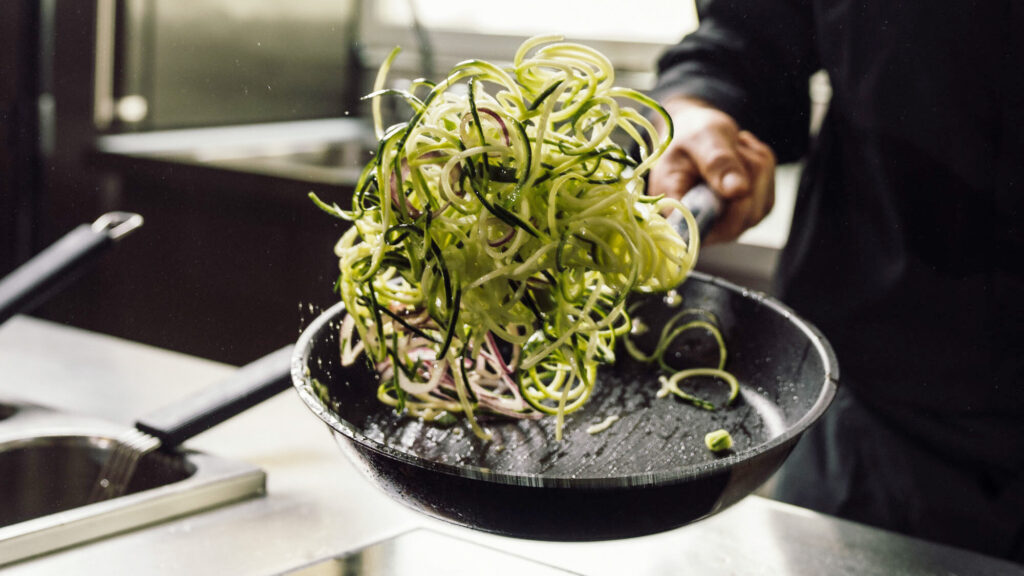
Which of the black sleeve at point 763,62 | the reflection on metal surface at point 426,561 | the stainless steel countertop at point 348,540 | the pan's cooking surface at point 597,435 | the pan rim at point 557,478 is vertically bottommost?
the stainless steel countertop at point 348,540

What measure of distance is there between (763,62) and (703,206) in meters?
0.38

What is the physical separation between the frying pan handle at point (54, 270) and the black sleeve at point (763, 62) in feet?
2.10

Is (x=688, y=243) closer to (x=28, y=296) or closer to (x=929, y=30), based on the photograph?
(x=929, y=30)

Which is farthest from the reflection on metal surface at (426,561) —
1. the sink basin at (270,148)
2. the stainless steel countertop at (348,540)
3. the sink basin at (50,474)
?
the sink basin at (270,148)

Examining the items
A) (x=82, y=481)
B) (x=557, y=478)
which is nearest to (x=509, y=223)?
(x=557, y=478)

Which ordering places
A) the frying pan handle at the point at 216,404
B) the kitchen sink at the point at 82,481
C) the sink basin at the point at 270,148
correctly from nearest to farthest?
the kitchen sink at the point at 82,481
the frying pan handle at the point at 216,404
the sink basin at the point at 270,148

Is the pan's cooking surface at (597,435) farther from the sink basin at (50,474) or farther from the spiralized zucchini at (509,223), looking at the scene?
the sink basin at (50,474)

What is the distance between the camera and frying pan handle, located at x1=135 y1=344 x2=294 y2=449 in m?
0.82

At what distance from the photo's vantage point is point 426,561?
0.67 meters

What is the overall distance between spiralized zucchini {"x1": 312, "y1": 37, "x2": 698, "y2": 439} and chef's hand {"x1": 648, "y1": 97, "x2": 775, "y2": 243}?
180 millimetres

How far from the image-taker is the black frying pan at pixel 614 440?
0.48 meters

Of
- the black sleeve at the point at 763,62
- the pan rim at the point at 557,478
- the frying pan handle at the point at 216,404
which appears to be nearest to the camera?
the pan rim at the point at 557,478

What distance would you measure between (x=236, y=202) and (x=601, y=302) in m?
1.64

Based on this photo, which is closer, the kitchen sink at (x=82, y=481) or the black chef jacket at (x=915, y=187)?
the kitchen sink at (x=82, y=481)
